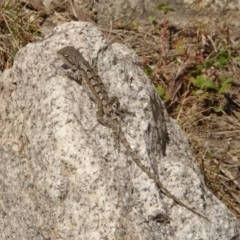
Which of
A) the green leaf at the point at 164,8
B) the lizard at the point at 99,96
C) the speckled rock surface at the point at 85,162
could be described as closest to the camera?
the speckled rock surface at the point at 85,162

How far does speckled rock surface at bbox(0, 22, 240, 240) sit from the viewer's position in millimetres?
3691

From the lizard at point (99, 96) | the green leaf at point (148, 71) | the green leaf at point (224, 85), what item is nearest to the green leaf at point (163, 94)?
the green leaf at point (148, 71)

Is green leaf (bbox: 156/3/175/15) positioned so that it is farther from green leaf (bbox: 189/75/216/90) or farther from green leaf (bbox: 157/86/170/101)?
green leaf (bbox: 157/86/170/101)

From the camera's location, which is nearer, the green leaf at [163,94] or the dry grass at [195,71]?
the dry grass at [195,71]

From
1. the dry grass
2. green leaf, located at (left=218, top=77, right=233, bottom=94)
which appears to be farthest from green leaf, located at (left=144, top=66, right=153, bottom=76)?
green leaf, located at (left=218, top=77, right=233, bottom=94)

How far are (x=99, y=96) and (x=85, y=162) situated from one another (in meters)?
0.65

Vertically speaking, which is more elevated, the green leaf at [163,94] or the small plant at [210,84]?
the green leaf at [163,94]

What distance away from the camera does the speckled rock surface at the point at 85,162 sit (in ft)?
12.1

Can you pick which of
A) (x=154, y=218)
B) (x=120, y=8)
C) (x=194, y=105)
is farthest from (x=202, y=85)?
(x=154, y=218)

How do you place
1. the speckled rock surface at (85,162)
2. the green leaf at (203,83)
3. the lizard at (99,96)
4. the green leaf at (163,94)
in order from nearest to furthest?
the speckled rock surface at (85,162) → the lizard at (99,96) → the green leaf at (163,94) → the green leaf at (203,83)

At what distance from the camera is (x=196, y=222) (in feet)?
13.0

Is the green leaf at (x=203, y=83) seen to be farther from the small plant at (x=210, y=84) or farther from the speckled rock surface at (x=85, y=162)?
the speckled rock surface at (x=85, y=162)

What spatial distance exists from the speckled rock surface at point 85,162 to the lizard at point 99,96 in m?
0.04

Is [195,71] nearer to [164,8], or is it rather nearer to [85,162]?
[164,8]
